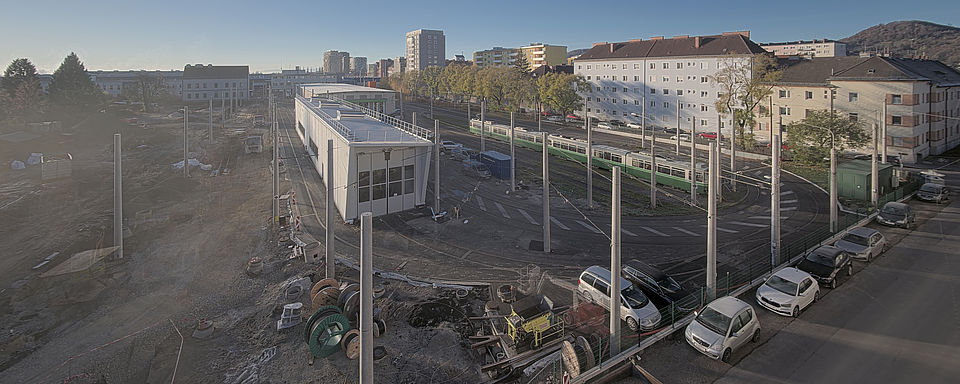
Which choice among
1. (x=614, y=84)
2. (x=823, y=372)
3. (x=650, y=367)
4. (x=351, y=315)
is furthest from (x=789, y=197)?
(x=614, y=84)

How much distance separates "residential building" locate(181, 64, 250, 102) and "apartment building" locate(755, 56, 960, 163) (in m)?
105

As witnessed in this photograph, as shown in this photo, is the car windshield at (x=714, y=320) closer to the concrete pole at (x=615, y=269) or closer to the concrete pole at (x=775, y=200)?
the concrete pole at (x=615, y=269)

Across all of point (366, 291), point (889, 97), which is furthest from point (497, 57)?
point (366, 291)

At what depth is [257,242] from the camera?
21.9 meters

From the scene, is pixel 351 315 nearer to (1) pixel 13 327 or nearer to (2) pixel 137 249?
(1) pixel 13 327

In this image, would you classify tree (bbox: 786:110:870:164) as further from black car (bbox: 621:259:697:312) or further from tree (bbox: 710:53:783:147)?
black car (bbox: 621:259:697:312)

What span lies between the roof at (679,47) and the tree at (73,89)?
7324 cm

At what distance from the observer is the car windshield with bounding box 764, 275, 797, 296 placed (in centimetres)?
1444

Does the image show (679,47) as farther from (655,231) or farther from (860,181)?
(655,231)

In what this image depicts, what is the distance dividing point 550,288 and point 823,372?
7323 millimetres

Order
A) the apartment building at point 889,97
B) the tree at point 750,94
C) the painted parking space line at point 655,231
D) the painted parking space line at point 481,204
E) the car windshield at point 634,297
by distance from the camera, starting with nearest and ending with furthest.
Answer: the car windshield at point 634,297
the painted parking space line at point 655,231
the painted parking space line at point 481,204
the apartment building at point 889,97
the tree at point 750,94

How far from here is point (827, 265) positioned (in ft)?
53.8

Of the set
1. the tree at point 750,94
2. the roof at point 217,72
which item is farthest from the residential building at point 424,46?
the tree at point 750,94

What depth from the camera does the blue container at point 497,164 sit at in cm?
3503
